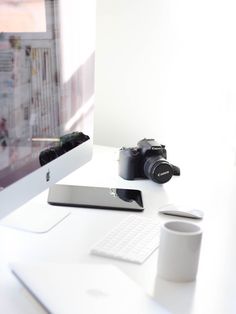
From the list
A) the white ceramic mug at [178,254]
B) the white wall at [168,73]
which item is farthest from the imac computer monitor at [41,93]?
the white wall at [168,73]

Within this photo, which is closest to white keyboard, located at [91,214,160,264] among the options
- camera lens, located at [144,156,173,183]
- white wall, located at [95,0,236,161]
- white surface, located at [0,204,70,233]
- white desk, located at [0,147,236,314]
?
white desk, located at [0,147,236,314]

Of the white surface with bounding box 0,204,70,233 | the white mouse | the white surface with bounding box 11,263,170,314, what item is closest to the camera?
the white surface with bounding box 11,263,170,314

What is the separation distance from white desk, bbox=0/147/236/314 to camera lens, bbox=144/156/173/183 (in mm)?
27

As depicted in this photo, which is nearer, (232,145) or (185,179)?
(185,179)

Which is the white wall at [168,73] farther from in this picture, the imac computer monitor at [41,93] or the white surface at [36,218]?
the white surface at [36,218]

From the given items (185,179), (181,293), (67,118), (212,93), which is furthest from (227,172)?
(181,293)

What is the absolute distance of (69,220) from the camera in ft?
3.71

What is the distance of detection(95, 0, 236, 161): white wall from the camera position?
5.47ft

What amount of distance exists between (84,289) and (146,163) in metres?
0.63

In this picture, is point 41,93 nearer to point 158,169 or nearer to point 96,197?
point 96,197

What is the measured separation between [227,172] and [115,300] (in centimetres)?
88

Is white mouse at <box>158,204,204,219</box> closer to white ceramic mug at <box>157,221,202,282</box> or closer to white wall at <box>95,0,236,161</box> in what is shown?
white ceramic mug at <box>157,221,202,282</box>

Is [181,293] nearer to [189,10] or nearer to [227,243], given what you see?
[227,243]

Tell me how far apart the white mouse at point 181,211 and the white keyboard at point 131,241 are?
0.21 feet
